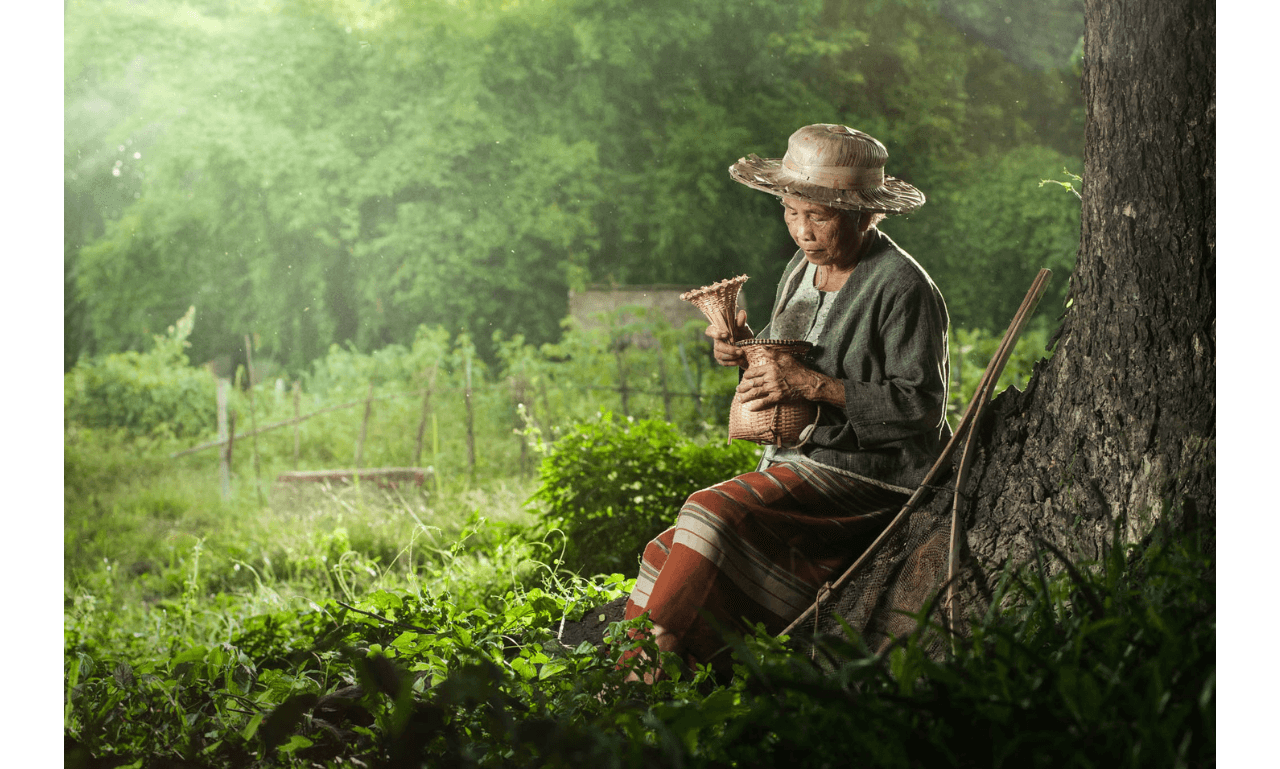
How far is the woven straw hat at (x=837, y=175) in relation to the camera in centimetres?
235

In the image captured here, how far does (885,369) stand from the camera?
2.35 meters

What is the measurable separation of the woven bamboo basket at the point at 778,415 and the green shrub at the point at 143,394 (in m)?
7.87

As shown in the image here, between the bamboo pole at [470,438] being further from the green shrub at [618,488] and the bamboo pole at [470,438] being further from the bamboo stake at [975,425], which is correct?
the bamboo stake at [975,425]

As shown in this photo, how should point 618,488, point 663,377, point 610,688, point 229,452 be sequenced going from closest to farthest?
point 610,688, point 618,488, point 663,377, point 229,452

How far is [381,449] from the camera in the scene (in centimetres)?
807

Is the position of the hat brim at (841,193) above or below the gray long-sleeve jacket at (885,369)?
above

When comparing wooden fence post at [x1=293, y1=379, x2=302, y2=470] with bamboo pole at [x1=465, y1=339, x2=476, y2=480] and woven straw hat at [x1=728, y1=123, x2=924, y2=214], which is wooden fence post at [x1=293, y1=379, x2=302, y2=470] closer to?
bamboo pole at [x1=465, y1=339, x2=476, y2=480]

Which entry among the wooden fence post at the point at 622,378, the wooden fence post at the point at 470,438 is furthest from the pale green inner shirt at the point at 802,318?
the wooden fence post at the point at 470,438

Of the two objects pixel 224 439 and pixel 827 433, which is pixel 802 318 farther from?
pixel 224 439

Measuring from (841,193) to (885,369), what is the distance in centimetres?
47

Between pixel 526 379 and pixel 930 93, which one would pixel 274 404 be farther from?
pixel 930 93

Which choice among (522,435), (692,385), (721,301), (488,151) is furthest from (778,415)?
(488,151)

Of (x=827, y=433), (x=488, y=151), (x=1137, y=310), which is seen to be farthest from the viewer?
(x=488, y=151)

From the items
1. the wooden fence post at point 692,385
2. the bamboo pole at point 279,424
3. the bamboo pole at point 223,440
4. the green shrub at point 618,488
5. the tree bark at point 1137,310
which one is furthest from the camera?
the bamboo pole at point 279,424
